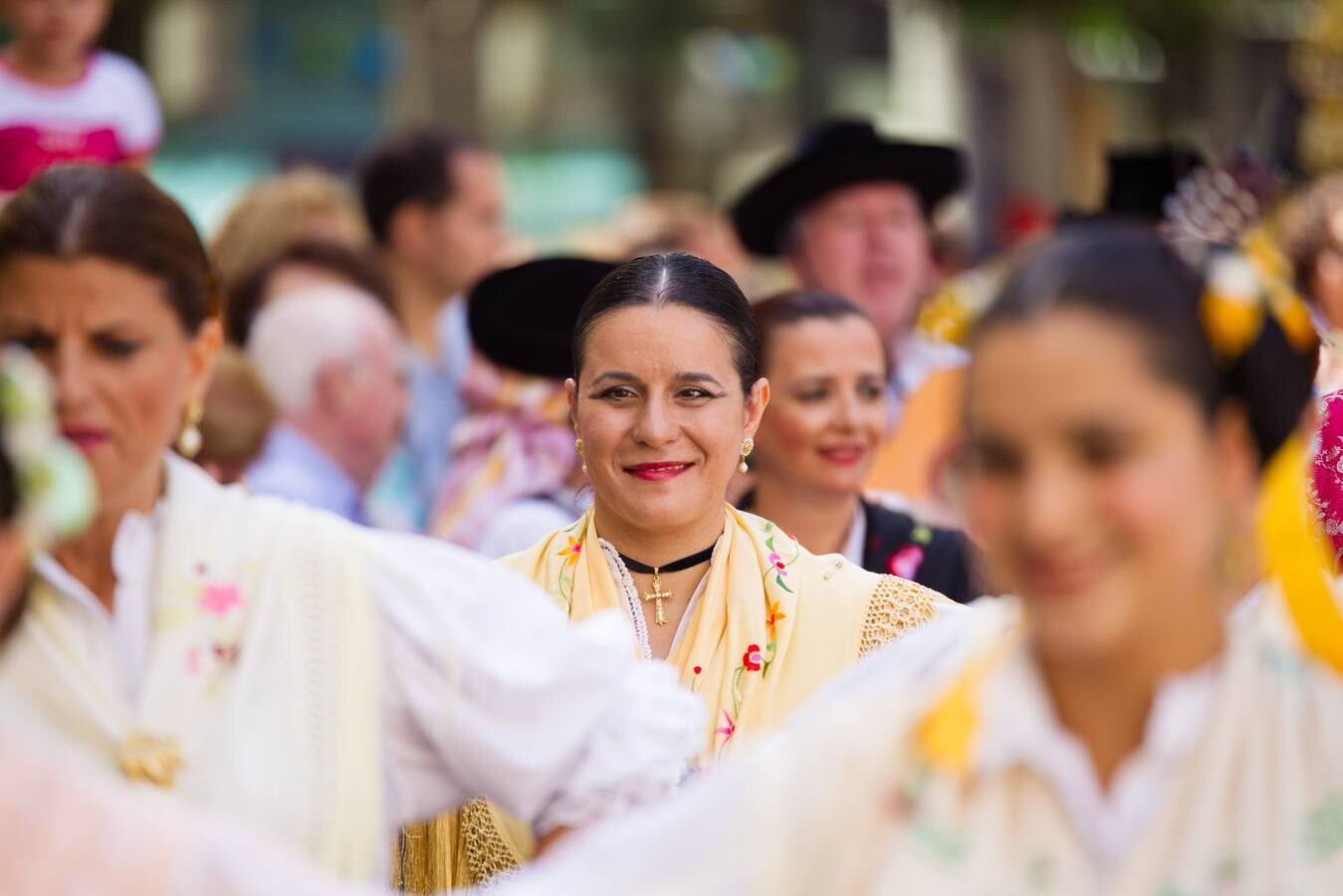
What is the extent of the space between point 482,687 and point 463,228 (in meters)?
5.02

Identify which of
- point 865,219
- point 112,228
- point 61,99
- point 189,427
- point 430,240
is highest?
point 61,99

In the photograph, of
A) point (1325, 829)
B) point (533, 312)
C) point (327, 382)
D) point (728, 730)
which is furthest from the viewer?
point (327, 382)

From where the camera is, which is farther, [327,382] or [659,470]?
[327,382]

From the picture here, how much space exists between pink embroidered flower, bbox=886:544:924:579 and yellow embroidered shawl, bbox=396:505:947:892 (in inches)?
31.5

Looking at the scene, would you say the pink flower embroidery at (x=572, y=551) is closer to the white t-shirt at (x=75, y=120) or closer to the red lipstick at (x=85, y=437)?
the red lipstick at (x=85, y=437)

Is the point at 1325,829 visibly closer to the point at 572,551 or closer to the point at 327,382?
the point at 572,551

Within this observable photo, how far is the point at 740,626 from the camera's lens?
3.95 metres

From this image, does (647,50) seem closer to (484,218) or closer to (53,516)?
(484,218)

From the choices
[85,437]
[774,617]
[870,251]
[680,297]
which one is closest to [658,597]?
[774,617]

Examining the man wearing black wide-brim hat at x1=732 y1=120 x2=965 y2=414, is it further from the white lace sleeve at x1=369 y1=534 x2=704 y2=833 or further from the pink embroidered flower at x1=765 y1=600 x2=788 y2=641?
the white lace sleeve at x1=369 y1=534 x2=704 y2=833

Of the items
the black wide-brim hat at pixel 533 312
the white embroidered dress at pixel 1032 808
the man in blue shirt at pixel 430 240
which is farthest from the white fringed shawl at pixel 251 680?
the man in blue shirt at pixel 430 240

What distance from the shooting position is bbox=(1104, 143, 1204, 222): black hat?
650 cm

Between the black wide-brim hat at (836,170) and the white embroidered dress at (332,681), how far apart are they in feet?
12.8

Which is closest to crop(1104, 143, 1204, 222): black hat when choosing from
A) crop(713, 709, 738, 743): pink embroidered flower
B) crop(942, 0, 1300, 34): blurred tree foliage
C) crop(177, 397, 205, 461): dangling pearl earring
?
crop(713, 709, 738, 743): pink embroidered flower
